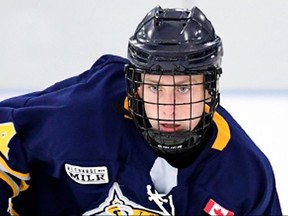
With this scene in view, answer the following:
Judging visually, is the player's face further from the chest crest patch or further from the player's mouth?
the chest crest patch

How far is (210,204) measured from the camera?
131 cm

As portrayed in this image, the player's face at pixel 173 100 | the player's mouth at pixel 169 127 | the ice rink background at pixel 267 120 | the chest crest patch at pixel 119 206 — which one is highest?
the player's face at pixel 173 100

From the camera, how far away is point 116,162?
129cm

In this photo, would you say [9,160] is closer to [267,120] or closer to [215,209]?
[215,209]

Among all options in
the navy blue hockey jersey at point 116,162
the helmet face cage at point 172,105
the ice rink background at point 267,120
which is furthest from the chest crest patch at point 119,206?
the ice rink background at point 267,120

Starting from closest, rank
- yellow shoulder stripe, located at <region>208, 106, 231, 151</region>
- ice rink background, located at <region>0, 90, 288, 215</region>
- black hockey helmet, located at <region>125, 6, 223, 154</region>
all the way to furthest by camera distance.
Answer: black hockey helmet, located at <region>125, 6, 223, 154</region> → yellow shoulder stripe, located at <region>208, 106, 231, 151</region> → ice rink background, located at <region>0, 90, 288, 215</region>

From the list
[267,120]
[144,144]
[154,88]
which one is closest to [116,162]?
[144,144]

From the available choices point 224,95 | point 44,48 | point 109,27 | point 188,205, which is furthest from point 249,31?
point 188,205

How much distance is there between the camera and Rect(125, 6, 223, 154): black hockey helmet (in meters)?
1.16

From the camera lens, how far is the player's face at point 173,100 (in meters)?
1.16

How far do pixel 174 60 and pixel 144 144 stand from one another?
0.71 ft

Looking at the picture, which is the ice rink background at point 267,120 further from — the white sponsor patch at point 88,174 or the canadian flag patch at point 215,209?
the white sponsor patch at point 88,174

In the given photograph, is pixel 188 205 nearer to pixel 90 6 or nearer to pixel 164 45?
pixel 164 45

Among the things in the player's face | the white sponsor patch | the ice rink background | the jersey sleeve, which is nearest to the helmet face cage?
the player's face
